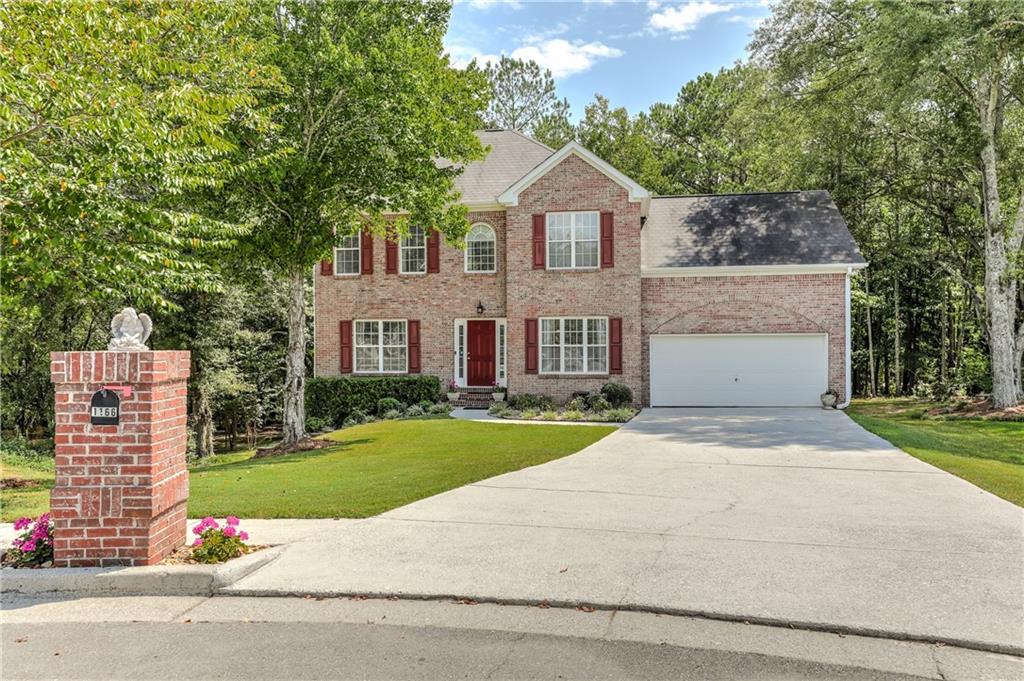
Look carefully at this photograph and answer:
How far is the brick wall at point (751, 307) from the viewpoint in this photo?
19.4 meters

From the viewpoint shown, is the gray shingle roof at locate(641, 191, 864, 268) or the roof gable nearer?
the roof gable

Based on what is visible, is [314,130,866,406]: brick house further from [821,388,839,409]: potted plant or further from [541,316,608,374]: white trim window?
→ [821,388,839,409]: potted plant

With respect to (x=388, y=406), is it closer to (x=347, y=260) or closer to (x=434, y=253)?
(x=434, y=253)

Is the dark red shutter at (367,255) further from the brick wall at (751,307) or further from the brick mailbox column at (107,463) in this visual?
the brick mailbox column at (107,463)

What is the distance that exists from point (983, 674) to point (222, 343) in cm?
2127

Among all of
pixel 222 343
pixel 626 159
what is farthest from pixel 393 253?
pixel 626 159

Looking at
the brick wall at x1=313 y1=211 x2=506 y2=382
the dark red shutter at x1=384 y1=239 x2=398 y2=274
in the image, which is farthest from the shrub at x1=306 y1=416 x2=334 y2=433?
Answer: the dark red shutter at x1=384 y1=239 x2=398 y2=274

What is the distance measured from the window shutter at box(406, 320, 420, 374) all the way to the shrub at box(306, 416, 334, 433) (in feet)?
9.66

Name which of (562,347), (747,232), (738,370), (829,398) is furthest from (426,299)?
(829,398)

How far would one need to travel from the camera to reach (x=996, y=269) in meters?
19.8

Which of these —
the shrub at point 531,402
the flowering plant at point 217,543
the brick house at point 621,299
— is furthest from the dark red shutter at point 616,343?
the flowering plant at point 217,543

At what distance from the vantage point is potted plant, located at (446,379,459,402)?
20922 millimetres

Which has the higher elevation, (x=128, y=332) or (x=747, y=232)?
(x=747, y=232)

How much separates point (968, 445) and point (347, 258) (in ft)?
56.2
